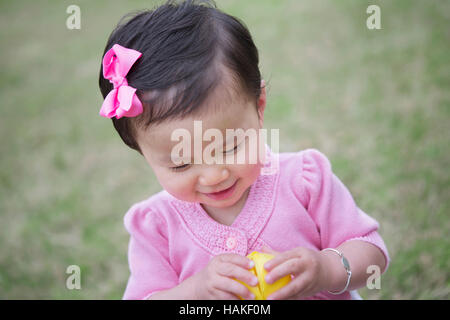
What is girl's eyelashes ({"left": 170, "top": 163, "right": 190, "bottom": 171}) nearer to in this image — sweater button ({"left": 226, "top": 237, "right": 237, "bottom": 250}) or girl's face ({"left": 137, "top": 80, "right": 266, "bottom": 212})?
girl's face ({"left": 137, "top": 80, "right": 266, "bottom": 212})

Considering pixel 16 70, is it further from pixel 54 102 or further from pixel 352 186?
pixel 352 186

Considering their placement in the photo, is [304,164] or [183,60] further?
[304,164]

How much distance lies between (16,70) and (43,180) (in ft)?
11.0

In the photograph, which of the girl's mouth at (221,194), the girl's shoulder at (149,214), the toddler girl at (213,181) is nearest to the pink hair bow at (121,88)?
the toddler girl at (213,181)

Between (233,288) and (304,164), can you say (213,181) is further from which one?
(304,164)

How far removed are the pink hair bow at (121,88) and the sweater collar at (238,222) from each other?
0.45 meters

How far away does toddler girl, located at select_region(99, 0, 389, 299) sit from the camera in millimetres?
1137

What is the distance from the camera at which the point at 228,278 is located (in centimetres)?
111

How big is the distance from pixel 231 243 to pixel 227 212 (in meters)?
0.12

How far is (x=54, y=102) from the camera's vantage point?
15.5 feet

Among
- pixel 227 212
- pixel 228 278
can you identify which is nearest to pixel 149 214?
pixel 227 212

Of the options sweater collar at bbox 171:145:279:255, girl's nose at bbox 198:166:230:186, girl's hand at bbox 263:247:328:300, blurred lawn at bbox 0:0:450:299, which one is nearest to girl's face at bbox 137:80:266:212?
girl's nose at bbox 198:166:230:186

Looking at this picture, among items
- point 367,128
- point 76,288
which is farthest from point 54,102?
point 367,128

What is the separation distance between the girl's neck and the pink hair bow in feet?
1.55
